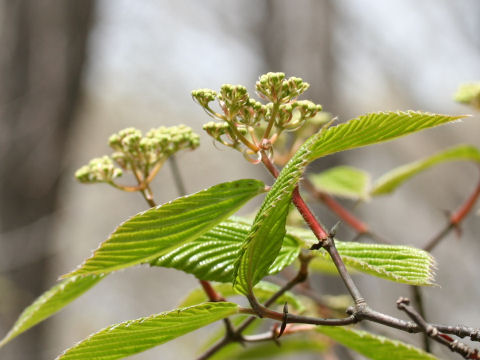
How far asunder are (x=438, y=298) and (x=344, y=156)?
3.20 metres

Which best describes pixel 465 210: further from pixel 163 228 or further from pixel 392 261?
pixel 163 228

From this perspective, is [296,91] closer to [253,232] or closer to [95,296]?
Result: [253,232]

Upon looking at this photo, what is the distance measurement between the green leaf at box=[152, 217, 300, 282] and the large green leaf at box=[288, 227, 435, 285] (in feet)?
0.25

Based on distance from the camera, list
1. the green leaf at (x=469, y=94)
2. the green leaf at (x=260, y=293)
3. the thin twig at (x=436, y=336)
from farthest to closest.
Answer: the green leaf at (x=469, y=94) → the green leaf at (x=260, y=293) → the thin twig at (x=436, y=336)

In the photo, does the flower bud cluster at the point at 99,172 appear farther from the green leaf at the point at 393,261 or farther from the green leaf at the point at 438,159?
the green leaf at the point at 438,159

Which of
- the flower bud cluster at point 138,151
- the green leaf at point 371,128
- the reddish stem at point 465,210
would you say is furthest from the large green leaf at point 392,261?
the reddish stem at point 465,210

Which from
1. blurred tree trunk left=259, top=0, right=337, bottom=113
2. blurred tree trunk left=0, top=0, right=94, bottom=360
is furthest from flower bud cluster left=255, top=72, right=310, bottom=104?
blurred tree trunk left=0, top=0, right=94, bottom=360

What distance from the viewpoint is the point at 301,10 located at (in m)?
3.31

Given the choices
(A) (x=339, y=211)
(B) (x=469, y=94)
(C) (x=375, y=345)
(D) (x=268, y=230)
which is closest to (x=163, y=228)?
(D) (x=268, y=230)

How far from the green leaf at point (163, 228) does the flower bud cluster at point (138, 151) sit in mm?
149

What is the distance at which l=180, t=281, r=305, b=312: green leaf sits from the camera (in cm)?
80

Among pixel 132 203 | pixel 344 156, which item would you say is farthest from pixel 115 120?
pixel 344 156

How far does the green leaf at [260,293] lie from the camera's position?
0.80 metres

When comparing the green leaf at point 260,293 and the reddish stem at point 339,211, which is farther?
the reddish stem at point 339,211
